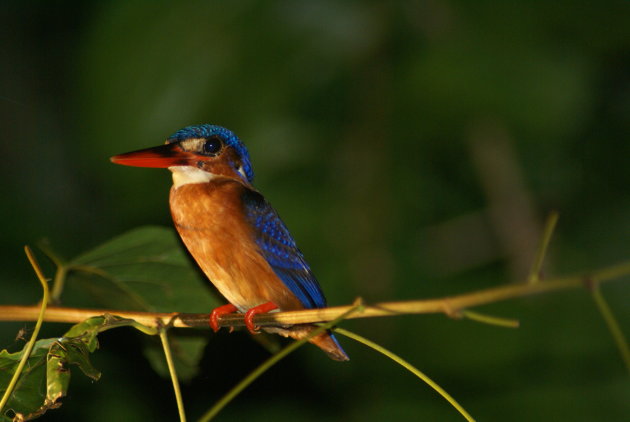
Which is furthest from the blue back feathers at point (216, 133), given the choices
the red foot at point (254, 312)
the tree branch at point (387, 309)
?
the tree branch at point (387, 309)

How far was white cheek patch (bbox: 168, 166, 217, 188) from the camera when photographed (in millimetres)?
2127

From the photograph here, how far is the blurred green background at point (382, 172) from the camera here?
11.3 ft

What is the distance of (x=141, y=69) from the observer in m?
3.26

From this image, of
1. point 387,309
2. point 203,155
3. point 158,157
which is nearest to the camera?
point 387,309

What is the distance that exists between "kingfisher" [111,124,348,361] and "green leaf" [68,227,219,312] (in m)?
0.09

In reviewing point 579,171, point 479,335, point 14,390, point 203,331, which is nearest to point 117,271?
point 203,331

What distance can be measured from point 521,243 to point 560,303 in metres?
0.46

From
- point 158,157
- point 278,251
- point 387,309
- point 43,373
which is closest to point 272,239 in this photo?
point 278,251

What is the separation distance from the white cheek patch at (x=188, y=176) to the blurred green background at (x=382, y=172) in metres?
1.11

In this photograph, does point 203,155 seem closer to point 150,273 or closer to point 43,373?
point 150,273

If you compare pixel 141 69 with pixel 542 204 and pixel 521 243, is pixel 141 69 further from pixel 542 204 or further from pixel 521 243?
pixel 542 204

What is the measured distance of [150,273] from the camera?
2248 mm

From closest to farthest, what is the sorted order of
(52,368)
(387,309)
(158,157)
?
(387,309) → (52,368) → (158,157)

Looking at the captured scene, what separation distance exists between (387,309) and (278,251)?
1.01 m
